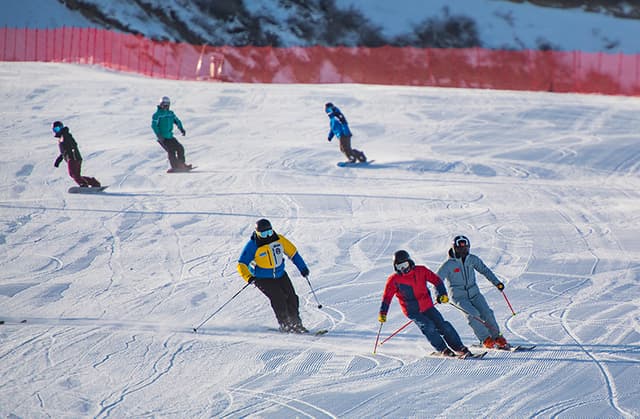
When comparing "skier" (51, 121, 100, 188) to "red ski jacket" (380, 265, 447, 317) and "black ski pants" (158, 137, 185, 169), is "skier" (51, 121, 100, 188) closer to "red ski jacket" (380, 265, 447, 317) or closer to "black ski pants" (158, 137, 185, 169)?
"black ski pants" (158, 137, 185, 169)

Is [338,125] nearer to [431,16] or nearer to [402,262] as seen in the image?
[402,262]

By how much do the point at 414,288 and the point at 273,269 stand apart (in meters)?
1.81

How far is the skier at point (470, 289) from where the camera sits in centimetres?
959

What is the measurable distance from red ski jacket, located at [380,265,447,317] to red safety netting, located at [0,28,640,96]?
2091 centimetres

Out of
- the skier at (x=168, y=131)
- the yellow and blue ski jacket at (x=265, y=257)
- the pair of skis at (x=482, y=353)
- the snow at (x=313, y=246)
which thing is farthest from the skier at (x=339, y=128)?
the pair of skis at (x=482, y=353)

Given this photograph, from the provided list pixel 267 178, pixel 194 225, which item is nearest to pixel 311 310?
pixel 194 225

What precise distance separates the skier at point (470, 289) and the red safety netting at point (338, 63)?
2043cm

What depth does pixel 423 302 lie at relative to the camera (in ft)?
30.7

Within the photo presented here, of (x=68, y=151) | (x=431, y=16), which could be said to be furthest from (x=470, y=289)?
(x=431, y=16)


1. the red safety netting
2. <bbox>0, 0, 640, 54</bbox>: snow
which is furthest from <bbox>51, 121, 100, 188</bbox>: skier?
<bbox>0, 0, 640, 54</bbox>: snow

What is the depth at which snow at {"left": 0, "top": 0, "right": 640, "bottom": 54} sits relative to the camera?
118ft

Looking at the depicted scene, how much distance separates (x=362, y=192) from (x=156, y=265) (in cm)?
549

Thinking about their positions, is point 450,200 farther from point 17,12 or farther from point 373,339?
point 17,12

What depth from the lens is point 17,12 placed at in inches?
1519
